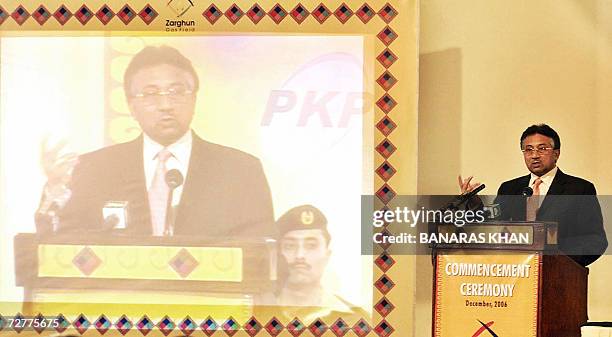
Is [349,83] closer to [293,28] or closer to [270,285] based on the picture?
[293,28]

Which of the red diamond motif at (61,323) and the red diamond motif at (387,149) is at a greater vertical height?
the red diamond motif at (387,149)

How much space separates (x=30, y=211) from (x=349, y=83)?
54.3 inches

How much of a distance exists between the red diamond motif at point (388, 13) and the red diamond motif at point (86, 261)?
1492 mm

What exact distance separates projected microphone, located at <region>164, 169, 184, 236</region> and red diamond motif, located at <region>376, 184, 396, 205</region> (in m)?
0.80

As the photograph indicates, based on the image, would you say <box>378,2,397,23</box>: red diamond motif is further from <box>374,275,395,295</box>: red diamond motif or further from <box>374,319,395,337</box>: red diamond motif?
<box>374,319,395,337</box>: red diamond motif

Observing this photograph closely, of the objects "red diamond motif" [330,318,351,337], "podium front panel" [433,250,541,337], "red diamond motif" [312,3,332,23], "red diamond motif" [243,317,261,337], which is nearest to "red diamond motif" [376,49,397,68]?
"red diamond motif" [312,3,332,23]

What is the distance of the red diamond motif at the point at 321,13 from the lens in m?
3.24

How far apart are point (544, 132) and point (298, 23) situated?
1087 millimetres

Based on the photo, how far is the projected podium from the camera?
3211mm

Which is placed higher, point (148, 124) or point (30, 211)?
point (148, 124)

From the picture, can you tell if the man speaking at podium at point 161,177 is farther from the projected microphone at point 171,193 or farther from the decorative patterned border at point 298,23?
the decorative patterned border at point 298,23

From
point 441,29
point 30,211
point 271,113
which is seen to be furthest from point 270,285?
point 441,29

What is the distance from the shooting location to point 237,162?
3244 millimetres

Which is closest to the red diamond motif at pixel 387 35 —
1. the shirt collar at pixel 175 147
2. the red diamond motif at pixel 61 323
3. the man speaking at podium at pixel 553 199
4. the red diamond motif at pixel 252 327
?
the man speaking at podium at pixel 553 199
